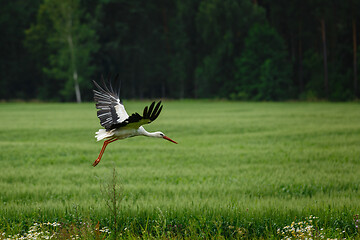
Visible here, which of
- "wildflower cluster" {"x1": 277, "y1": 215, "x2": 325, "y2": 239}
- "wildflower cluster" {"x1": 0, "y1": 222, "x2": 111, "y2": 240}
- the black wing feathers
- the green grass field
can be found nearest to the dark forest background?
the green grass field

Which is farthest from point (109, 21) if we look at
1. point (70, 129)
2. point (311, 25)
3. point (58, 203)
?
point (58, 203)

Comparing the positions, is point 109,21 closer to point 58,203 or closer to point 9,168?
point 9,168

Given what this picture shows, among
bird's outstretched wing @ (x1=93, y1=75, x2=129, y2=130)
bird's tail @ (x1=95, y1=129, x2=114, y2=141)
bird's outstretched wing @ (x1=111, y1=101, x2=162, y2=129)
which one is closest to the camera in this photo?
bird's outstretched wing @ (x1=111, y1=101, x2=162, y2=129)

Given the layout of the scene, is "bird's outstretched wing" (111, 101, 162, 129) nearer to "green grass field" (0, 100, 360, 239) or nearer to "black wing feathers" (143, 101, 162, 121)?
"black wing feathers" (143, 101, 162, 121)

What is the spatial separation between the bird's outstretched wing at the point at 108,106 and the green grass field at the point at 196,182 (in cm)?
183

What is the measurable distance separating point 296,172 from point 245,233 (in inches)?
223

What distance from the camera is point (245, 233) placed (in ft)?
19.7

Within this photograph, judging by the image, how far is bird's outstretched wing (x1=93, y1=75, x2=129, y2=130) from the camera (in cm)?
394

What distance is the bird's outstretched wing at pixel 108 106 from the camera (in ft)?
12.9

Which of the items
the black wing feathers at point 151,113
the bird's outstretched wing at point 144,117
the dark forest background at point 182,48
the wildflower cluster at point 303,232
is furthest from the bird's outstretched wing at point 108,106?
the dark forest background at point 182,48

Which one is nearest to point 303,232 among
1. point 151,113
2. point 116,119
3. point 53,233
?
point 116,119

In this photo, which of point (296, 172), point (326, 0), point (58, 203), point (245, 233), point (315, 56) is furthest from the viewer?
→ point (315, 56)

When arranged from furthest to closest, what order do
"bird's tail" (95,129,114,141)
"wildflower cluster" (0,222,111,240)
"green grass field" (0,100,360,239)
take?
"green grass field" (0,100,360,239) → "wildflower cluster" (0,222,111,240) → "bird's tail" (95,129,114,141)

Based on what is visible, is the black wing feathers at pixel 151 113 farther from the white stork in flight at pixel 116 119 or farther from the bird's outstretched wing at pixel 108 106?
the bird's outstretched wing at pixel 108 106
